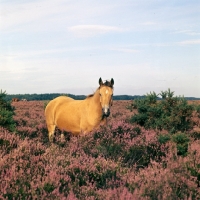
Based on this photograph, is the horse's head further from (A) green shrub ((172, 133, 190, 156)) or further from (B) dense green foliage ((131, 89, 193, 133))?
(B) dense green foliage ((131, 89, 193, 133))

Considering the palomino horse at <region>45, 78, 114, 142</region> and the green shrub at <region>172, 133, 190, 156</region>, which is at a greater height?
the palomino horse at <region>45, 78, 114, 142</region>

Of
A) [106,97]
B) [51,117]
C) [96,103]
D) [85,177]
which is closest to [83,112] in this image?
[96,103]

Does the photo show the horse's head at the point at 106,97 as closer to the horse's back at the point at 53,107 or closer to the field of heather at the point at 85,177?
the field of heather at the point at 85,177

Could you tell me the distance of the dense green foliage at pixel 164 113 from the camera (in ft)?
37.0

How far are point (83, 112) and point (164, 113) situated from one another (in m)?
3.87

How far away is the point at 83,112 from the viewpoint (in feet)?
31.2

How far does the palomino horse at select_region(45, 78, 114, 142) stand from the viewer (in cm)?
854

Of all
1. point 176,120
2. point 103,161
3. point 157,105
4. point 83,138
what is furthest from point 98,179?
point 157,105

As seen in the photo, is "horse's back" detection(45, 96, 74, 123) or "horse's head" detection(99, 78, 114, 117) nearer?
"horse's head" detection(99, 78, 114, 117)

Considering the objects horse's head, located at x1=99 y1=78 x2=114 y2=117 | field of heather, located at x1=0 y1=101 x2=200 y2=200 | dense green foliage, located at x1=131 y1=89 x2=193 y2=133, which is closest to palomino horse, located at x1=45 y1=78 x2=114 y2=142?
horse's head, located at x1=99 y1=78 x2=114 y2=117

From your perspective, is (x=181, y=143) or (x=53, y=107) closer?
(x=181, y=143)

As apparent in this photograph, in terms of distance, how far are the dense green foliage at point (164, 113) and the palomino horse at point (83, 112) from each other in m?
2.65

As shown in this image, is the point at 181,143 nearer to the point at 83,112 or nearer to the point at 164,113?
the point at 83,112

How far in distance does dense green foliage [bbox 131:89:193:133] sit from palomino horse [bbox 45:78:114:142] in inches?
104
